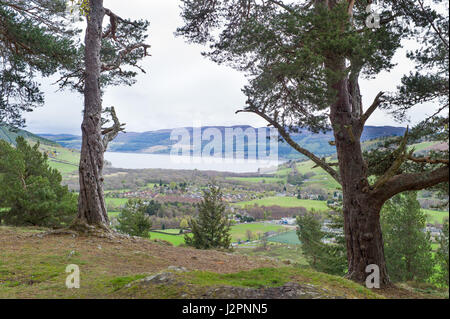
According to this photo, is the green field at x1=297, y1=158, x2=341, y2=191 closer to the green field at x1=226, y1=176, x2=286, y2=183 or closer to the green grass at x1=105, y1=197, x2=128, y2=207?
the green field at x1=226, y1=176, x2=286, y2=183

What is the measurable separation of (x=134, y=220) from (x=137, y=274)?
14217 millimetres

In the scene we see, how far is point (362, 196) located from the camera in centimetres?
515

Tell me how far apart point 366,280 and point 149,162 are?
68.2 feet

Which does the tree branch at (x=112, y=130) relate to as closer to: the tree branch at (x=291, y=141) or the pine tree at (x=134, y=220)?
the tree branch at (x=291, y=141)

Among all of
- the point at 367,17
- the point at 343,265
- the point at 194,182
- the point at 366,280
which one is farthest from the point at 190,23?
the point at 194,182

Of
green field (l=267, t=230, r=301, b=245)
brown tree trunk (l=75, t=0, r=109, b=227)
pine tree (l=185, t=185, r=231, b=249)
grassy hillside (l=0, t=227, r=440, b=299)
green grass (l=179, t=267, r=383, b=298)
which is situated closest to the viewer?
grassy hillside (l=0, t=227, r=440, b=299)

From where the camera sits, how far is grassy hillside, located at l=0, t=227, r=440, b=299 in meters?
2.72

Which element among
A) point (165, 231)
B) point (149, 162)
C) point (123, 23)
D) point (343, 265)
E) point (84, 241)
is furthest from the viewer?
point (149, 162)

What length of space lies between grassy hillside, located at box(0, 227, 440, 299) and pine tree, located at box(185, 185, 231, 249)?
35.8 ft

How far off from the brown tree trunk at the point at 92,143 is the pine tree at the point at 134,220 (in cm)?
933

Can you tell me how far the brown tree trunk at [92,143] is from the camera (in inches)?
288

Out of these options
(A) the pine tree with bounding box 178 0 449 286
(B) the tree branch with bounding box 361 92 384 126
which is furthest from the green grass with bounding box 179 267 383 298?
(B) the tree branch with bounding box 361 92 384 126

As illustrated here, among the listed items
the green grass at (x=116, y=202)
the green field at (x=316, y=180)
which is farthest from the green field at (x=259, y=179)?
the green grass at (x=116, y=202)

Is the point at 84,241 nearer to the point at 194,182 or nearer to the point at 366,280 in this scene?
the point at 366,280
